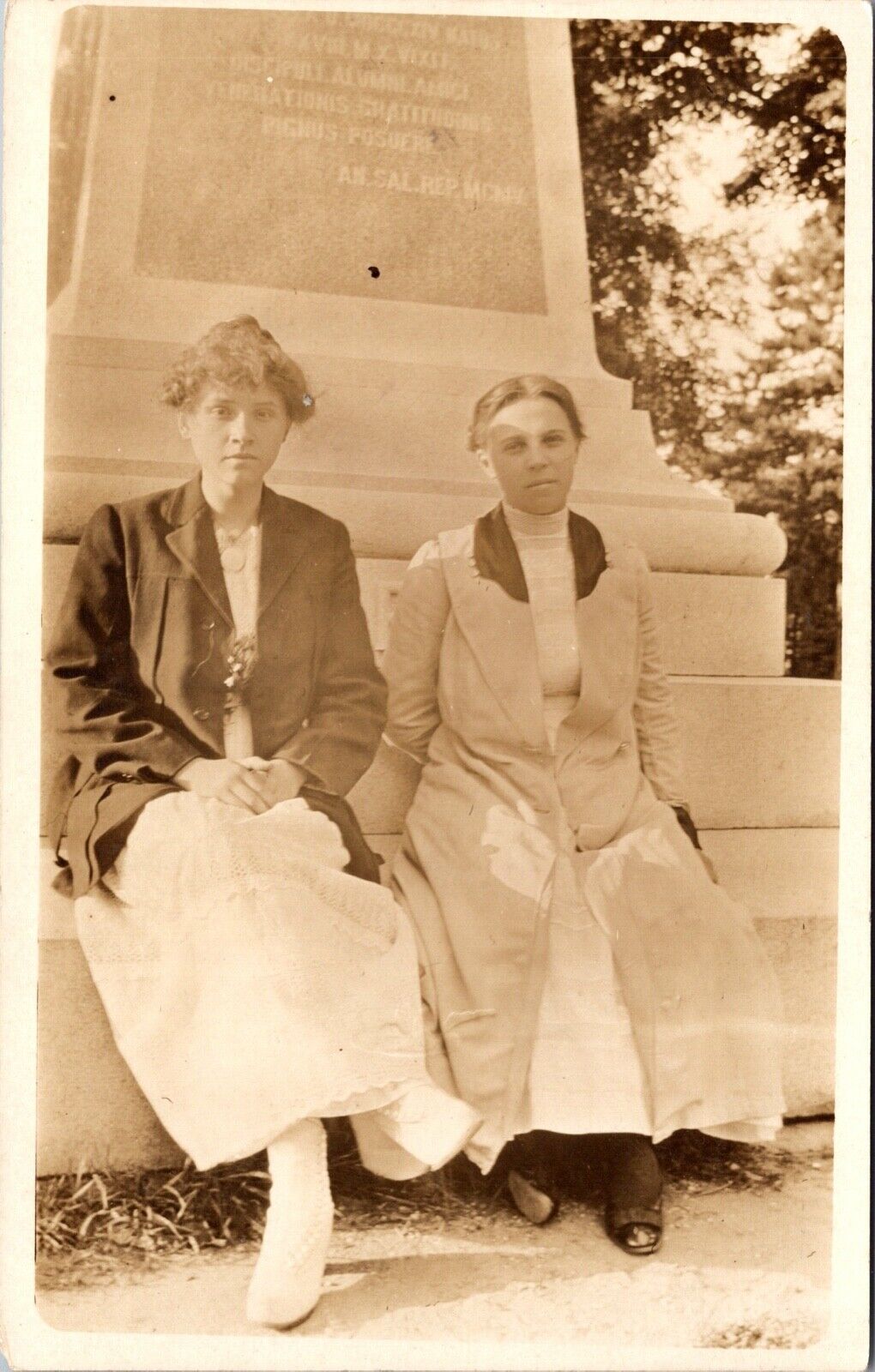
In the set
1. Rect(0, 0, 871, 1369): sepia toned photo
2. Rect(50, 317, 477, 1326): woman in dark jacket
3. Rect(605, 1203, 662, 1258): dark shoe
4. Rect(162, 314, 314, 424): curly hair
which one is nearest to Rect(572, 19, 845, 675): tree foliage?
Rect(0, 0, 871, 1369): sepia toned photo

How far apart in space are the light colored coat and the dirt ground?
22cm

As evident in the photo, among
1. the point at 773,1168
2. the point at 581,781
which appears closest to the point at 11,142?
the point at 581,781

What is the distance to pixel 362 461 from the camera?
9.45 feet

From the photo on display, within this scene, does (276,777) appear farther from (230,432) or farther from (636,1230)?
(636,1230)

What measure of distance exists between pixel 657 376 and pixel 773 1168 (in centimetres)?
185

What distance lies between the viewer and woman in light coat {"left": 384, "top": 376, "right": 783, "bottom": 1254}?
110 inches

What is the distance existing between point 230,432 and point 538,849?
1.17 metres

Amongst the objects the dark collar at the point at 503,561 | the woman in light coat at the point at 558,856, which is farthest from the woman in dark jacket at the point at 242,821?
the dark collar at the point at 503,561

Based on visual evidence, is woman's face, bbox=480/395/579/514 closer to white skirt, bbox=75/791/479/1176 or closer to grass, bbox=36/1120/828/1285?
white skirt, bbox=75/791/479/1176

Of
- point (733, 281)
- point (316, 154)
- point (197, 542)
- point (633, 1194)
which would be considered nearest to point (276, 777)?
point (197, 542)

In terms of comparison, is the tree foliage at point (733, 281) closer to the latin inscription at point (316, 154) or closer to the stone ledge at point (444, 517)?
the stone ledge at point (444, 517)

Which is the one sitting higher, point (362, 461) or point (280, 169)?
point (280, 169)

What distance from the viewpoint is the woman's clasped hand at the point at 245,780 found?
9.02 ft

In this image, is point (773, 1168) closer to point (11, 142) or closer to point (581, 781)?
point (581, 781)
